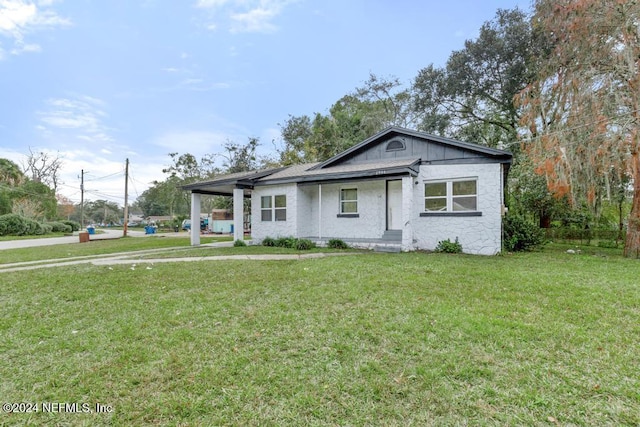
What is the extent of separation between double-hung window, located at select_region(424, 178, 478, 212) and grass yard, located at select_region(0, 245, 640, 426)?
472cm

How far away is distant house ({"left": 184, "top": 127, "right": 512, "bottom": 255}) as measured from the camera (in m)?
10.1

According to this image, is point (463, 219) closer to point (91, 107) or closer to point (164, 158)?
point (91, 107)

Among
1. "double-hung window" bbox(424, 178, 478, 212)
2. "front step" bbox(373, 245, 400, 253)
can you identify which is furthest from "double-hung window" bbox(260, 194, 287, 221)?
"double-hung window" bbox(424, 178, 478, 212)

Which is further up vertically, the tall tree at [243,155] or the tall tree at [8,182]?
the tall tree at [243,155]

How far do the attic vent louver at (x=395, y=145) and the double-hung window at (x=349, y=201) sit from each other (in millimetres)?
2174

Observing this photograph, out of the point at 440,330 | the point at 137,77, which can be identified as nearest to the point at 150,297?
the point at 440,330

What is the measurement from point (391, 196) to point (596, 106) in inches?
255

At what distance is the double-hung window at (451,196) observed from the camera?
33.9ft

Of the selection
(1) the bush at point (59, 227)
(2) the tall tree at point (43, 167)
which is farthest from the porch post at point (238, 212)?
(2) the tall tree at point (43, 167)

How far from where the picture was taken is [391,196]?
11891mm

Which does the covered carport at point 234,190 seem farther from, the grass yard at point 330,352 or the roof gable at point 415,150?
the grass yard at point 330,352

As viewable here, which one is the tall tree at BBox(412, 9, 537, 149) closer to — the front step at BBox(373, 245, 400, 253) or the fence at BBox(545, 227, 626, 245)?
the fence at BBox(545, 227, 626, 245)

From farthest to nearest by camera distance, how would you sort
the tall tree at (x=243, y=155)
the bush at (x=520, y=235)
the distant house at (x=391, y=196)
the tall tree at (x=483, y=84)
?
1. the tall tree at (x=243, y=155)
2. the tall tree at (x=483, y=84)
3. the bush at (x=520, y=235)
4. the distant house at (x=391, y=196)

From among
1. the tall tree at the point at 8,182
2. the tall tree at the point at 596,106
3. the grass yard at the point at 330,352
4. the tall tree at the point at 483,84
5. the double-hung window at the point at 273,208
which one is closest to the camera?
the grass yard at the point at 330,352
